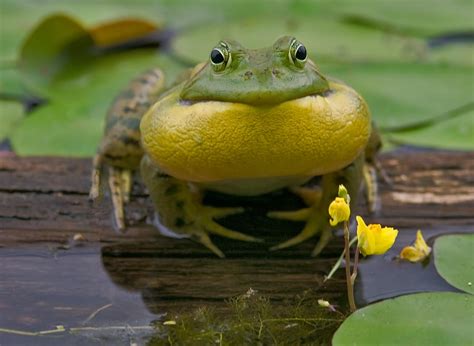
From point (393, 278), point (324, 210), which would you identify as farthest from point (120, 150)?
point (393, 278)

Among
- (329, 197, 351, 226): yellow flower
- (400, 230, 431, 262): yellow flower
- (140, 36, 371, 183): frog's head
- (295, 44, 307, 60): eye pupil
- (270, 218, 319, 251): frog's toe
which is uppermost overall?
(295, 44, 307, 60): eye pupil

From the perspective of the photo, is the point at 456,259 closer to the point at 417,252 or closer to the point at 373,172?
the point at 417,252

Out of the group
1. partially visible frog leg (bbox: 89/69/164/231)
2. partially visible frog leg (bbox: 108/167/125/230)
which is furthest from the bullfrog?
partially visible frog leg (bbox: 89/69/164/231)

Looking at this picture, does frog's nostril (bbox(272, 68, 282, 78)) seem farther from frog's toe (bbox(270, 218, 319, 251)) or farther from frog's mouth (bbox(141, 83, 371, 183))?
frog's toe (bbox(270, 218, 319, 251))

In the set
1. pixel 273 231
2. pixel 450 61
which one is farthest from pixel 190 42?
pixel 273 231

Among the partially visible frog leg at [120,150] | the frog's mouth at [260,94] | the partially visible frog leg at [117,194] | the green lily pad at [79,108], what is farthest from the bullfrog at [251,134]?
the green lily pad at [79,108]

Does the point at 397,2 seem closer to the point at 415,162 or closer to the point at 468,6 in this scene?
the point at 468,6

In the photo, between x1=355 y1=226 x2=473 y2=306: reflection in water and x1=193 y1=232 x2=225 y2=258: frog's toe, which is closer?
x1=355 y1=226 x2=473 y2=306: reflection in water

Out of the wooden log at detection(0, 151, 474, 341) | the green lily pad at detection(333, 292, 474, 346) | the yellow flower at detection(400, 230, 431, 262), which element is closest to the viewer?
the green lily pad at detection(333, 292, 474, 346)
